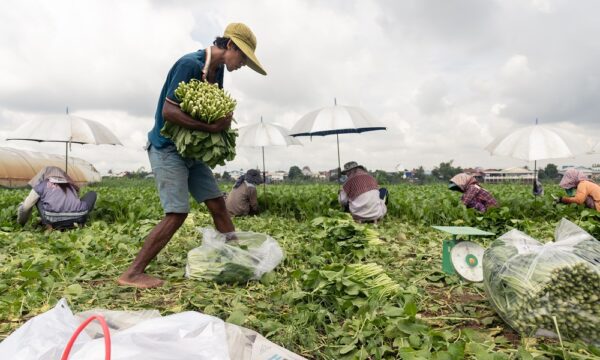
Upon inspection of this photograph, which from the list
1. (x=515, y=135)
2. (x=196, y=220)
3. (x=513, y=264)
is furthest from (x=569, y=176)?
(x=196, y=220)

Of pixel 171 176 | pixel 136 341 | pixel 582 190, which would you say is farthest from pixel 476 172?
pixel 136 341

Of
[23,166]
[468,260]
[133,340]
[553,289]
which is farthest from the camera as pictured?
[23,166]

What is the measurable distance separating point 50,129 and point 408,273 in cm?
634

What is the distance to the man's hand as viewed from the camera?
9.81 ft

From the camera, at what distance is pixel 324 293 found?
257cm

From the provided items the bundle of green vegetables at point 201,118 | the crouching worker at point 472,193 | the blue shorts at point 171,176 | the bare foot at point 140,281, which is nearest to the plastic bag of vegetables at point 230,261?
the bare foot at point 140,281

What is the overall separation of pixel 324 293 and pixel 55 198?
4.71 metres

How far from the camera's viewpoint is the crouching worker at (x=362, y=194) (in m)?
5.95

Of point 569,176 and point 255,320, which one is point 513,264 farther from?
point 569,176

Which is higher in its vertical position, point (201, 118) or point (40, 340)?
point (201, 118)

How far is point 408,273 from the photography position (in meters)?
3.43

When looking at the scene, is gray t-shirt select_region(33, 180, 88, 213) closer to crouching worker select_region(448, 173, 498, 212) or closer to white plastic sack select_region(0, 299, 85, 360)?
white plastic sack select_region(0, 299, 85, 360)

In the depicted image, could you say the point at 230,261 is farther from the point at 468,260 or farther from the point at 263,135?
the point at 263,135

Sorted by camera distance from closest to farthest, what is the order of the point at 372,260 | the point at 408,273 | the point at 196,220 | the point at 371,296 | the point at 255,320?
the point at 255,320
the point at 371,296
the point at 408,273
the point at 372,260
the point at 196,220
